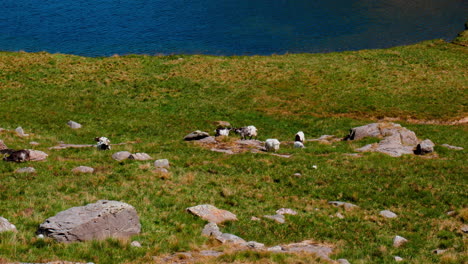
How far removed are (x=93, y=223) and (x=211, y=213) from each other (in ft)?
17.8

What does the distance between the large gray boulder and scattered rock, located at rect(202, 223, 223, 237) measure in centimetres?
249

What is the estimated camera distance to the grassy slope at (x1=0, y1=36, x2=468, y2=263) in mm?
18062

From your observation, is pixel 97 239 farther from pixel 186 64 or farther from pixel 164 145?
pixel 186 64

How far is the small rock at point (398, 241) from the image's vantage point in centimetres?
1823

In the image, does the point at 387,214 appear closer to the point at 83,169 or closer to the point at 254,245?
the point at 254,245

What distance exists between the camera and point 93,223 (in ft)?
50.9

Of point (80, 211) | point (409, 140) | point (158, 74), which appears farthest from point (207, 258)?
point (158, 74)

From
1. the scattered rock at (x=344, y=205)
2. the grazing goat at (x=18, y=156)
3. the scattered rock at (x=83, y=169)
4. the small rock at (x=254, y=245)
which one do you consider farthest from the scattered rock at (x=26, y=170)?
Answer: the scattered rock at (x=344, y=205)

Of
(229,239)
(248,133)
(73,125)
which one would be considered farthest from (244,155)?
(73,125)

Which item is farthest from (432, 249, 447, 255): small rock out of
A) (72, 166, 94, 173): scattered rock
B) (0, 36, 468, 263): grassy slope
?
(72, 166, 94, 173): scattered rock

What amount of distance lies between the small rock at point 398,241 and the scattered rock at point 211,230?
675 centimetres

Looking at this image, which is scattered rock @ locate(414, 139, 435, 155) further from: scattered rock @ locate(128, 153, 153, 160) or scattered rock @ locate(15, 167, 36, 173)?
scattered rock @ locate(15, 167, 36, 173)

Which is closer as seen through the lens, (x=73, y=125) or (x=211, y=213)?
(x=211, y=213)

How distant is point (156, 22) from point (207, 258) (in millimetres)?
87571
